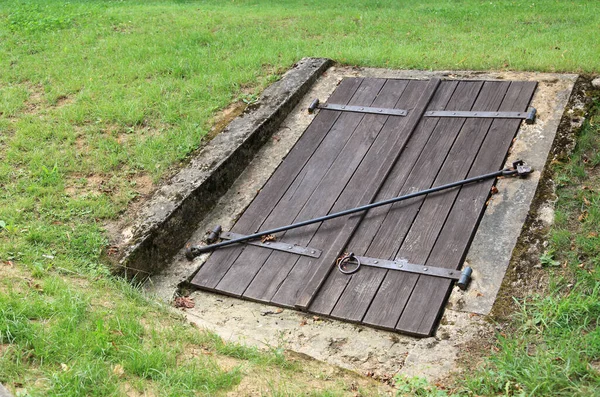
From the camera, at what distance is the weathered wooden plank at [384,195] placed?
5.30 metres

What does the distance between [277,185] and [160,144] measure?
1.40 m

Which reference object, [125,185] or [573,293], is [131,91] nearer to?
[125,185]

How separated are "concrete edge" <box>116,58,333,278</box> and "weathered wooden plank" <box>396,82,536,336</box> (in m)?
2.30

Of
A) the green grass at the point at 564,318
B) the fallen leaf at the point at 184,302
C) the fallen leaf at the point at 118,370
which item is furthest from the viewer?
the fallen leaf at the point at 184,302

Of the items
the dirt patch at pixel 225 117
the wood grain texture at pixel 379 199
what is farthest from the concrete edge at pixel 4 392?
the dirt patch at pixel 225 117

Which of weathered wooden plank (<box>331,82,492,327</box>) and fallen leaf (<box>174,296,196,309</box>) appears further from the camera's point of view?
fallen leaf (<box>174,296,196,309</box>)

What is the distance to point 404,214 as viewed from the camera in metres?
5.84

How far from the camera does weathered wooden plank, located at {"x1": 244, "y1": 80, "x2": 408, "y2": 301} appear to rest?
5602 millimetres

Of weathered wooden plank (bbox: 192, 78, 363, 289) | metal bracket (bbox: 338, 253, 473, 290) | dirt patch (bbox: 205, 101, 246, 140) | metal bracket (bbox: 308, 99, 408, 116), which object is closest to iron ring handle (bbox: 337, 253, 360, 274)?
metal bracket (bbox: 338, 253, 473, 290)

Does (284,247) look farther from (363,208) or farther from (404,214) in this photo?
(404,214)

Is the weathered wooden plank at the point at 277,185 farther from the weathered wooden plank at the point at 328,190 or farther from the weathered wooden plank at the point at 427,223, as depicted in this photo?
the weathered wooden plank at the point at 427,223

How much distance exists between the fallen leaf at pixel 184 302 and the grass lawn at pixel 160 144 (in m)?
0.51

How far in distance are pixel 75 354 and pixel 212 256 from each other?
217 centimetres

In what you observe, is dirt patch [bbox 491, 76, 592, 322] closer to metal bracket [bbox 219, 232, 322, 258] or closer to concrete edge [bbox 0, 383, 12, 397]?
metal bracket [bbox 219, 232, 322, 258]
